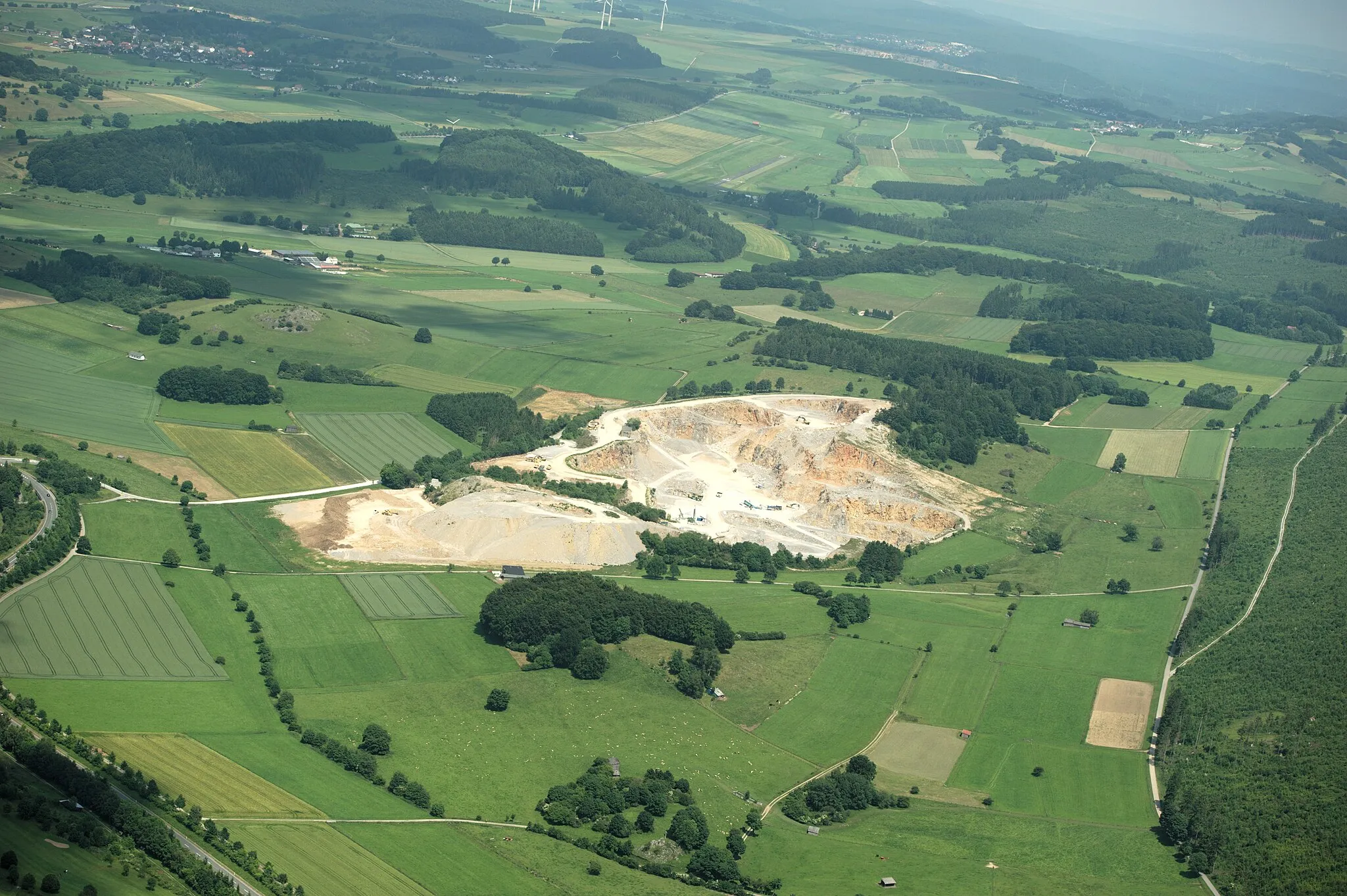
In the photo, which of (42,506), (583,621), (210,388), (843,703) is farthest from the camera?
(210,388)

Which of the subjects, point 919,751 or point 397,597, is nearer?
point 919,751

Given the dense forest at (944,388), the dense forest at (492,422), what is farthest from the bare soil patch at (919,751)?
the dense forest at (492,422)

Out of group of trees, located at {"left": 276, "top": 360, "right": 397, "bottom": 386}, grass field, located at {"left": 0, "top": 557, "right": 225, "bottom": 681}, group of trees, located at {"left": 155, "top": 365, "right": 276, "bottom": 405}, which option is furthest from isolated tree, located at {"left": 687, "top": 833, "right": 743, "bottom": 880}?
group of trees, located at {"left": 276, "top": 360, "right": 397, "bottom": 386}

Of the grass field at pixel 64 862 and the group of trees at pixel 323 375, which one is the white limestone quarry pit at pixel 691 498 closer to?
the group of trees at pixel 323 375

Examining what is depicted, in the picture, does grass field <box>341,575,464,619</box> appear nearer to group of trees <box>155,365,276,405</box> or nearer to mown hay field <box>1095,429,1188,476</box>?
group of trees <box>155,365,276,405</box>

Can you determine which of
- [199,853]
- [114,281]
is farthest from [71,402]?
[199,853]

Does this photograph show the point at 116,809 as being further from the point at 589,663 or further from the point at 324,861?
the point at 589,663

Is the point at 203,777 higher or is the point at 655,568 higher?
the point at 655,568
